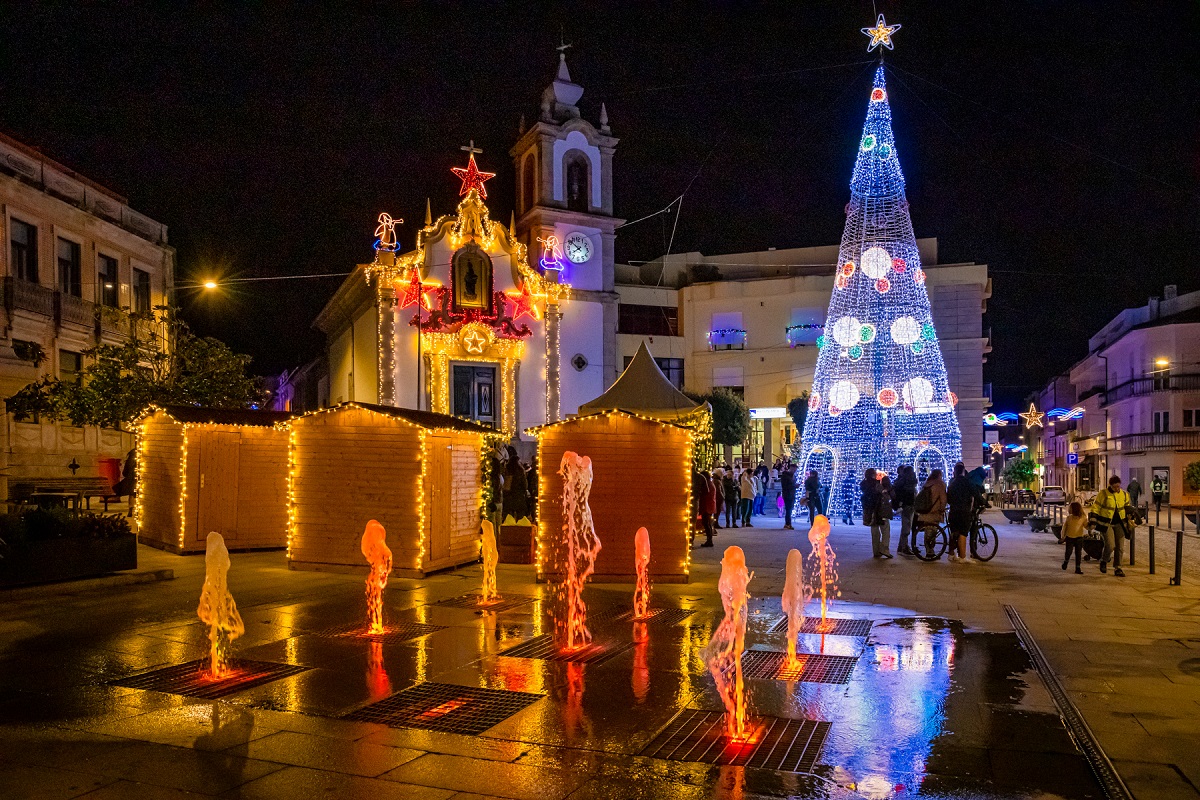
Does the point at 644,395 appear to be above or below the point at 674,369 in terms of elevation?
below

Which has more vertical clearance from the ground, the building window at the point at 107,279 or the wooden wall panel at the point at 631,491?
the building window at the point at 107,279

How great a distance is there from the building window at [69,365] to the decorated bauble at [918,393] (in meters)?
23.0

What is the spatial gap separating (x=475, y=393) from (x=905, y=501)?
18.9 metres

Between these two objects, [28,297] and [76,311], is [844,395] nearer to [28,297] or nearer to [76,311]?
[28,297]

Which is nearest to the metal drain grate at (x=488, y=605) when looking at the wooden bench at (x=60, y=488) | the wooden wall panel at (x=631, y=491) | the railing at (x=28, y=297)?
the wooden wall panel at (x=631, y=491)

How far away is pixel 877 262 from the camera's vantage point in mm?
22531

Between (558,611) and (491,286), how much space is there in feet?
78.8

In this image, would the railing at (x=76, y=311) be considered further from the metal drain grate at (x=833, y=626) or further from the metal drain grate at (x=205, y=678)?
the metal drain grate at (x=833, y=626)

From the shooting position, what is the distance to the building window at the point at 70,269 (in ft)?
90.3

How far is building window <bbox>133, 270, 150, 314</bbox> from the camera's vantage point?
1248 inches

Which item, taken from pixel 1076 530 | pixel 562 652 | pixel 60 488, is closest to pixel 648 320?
pixel 60 488

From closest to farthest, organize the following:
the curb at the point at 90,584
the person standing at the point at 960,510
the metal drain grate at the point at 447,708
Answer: the metal drain grate at the point at 447,708 < the curb at the point at 90,584 < the person standing at the point at 960,510

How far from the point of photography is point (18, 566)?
435 inches

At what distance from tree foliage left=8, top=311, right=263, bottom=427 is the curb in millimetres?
10711
